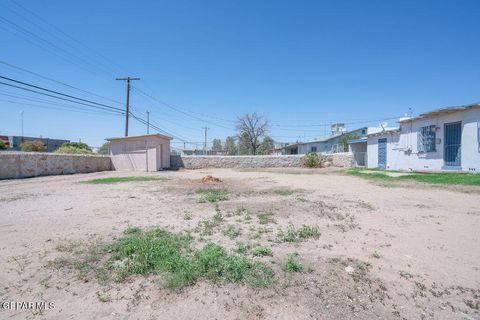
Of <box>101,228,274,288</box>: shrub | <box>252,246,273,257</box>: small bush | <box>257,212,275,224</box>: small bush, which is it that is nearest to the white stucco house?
<box>257,212,275,224</box>: small bush

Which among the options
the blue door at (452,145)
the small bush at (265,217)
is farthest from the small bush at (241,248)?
the blue door at (452,145)

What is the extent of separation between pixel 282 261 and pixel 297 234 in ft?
3.71

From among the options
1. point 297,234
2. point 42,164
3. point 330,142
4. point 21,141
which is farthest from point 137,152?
point 21,141

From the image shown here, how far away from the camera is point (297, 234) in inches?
176

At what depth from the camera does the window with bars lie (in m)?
15.8

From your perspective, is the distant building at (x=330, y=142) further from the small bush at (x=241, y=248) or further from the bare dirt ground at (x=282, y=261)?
the small bush at (x=241, y=248)

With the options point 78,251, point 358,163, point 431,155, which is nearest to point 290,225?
point 78,251

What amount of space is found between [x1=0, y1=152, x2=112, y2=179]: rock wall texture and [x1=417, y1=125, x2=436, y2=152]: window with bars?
23517 millimetres

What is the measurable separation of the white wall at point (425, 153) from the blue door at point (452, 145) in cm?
21

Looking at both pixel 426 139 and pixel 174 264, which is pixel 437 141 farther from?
pixel 174 264

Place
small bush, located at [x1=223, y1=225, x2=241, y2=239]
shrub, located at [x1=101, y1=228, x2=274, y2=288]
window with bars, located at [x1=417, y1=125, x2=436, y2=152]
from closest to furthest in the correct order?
1. shrub, located at [x1=101, y1=228, x2=274, y2=288]
2. small bush, located at [x1=223, y1=225, x2=241, y2=239]
3. window with bars, located at [x1=417, y1=125, x2=436, y2=152]

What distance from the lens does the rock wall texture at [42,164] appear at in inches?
553

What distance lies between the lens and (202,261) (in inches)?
128

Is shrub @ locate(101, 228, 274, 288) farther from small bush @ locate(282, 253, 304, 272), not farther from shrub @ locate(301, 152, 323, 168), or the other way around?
shrub @ locate(301, 152, 323, 168)
